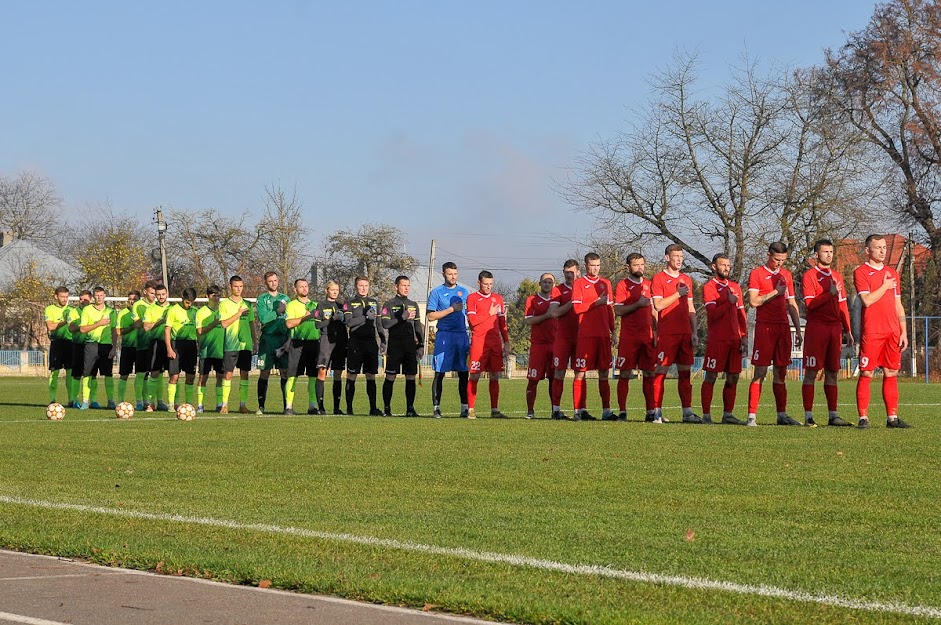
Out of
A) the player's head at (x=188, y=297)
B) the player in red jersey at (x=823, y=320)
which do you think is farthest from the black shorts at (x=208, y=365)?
the player in red jersey at (x=823, y=320)

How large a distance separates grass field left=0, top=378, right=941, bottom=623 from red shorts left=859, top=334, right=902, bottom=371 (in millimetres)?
1083

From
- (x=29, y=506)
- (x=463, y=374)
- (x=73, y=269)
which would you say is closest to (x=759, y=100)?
(x=463, y=374)

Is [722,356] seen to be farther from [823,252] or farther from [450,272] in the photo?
[450,272]

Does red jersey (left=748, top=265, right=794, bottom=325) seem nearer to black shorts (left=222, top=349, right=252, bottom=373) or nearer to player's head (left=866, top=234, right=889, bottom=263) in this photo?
player's head (left=866, top=234, right=889, bottom=263)

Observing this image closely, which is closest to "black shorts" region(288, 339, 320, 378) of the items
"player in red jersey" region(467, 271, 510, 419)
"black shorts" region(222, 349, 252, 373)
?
"black shorts" region(222, 349, 252, 373)

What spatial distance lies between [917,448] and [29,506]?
8247 mm

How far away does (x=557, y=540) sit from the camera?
7.15 m

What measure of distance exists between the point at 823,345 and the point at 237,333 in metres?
9.59

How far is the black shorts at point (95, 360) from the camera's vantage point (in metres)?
23.7

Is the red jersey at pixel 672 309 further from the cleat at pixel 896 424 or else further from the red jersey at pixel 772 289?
the cleat at pixel 896 424

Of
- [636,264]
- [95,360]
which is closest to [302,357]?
[95,360]

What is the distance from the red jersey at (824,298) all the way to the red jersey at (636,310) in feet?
7.93

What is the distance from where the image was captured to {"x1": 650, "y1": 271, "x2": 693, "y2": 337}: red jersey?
1753cm

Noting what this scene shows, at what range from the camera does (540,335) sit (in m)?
19.7
